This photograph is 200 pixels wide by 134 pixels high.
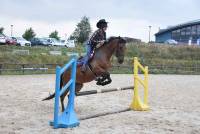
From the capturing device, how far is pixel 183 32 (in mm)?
85125

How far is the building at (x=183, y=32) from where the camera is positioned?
81.4 m

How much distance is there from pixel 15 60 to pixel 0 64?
3971 mm

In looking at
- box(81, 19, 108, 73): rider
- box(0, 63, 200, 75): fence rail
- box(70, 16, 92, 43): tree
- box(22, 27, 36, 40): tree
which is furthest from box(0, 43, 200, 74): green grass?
box(22, 27, 36, 40): tree

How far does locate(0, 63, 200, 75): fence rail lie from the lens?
93.2ft

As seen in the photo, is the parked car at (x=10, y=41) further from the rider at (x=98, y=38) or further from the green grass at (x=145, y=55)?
the rider at (x=98, y=38)

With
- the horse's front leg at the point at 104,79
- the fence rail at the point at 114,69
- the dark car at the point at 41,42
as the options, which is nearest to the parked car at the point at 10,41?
the dark car at the point at 41,42

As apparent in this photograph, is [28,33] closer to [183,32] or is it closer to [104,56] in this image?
[183,32]

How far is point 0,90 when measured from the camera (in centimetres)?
1656

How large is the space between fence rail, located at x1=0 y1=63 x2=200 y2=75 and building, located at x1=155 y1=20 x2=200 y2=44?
41160mm

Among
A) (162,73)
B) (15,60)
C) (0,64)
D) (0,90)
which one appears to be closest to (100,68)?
(0,90)

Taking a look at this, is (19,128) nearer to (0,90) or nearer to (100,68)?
(100,68)

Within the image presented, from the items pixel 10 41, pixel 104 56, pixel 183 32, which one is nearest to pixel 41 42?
pixel 10 41

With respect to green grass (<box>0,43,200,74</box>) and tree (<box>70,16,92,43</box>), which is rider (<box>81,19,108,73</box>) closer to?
green grass (<box>0,43,200,74</box>)

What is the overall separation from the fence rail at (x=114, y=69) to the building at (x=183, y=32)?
41.2 m
